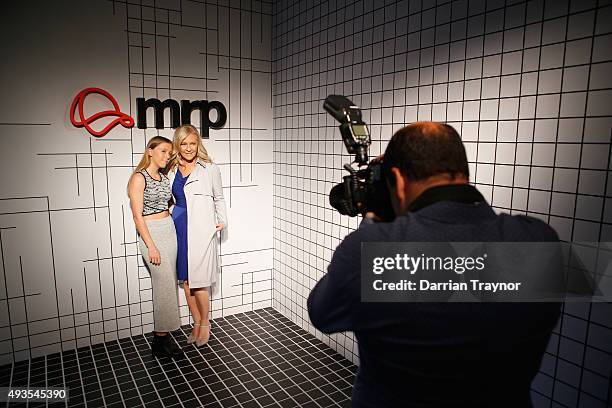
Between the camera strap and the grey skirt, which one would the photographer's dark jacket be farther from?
the grey skirt

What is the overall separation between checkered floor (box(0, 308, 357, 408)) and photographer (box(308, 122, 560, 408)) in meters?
1.61

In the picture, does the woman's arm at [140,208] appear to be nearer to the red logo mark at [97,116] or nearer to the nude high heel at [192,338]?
the red logo mark at [97,116]

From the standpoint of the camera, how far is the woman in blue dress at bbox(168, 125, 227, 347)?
2.97 meters

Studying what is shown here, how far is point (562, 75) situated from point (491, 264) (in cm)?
107

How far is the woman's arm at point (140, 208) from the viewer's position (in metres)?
2.73

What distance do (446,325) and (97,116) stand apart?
2.70 metres

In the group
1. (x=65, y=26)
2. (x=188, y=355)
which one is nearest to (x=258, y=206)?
(x=188, y=355)

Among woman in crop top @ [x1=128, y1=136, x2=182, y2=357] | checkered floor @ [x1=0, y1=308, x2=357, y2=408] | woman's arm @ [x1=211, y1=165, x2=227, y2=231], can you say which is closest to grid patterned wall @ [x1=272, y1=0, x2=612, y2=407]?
checkered floor @ [x1=0, y1=308, x2=357, y2=408]

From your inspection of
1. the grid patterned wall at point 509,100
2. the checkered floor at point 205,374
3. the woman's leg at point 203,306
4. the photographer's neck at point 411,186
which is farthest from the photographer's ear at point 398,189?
the woman's leg at point 203,306

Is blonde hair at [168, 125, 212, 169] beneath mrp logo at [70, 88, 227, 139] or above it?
beneath

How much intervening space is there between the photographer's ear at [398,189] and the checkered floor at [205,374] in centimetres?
173

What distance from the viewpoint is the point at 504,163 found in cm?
186

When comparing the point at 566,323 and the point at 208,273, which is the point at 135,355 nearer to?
the point at 208,273

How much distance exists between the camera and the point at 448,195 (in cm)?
94
